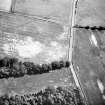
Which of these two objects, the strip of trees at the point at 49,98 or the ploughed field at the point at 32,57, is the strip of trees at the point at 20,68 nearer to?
the ploughed field at the point at 32,57

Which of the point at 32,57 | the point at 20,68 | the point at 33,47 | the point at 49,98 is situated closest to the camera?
the point at 49,98

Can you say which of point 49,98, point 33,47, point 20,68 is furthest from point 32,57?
point 49,98

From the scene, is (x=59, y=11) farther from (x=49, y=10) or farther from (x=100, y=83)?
(x=100, y=83)

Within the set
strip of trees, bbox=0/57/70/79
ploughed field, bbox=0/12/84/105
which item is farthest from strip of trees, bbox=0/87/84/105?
strip of trees, bbox=0/57/70/79

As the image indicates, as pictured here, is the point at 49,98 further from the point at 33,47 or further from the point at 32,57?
the point at 33,47

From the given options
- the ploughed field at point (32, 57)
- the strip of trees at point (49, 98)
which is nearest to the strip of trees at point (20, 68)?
A: the ploughed field at point (32, 57)

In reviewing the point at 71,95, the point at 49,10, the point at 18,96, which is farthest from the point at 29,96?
the point at 49,10
